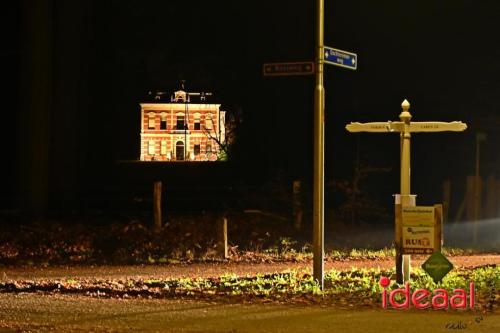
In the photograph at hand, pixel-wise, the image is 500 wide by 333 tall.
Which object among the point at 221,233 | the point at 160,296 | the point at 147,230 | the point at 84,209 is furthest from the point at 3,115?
the point at 160,296

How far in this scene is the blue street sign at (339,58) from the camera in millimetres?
12727

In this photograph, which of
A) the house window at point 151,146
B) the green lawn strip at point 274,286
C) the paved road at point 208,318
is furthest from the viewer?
the house window at point 151,146

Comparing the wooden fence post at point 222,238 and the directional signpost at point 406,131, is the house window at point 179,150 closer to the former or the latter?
the wooden fence post at point 222,238

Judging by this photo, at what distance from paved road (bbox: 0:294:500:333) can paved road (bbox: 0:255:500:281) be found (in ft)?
11.6

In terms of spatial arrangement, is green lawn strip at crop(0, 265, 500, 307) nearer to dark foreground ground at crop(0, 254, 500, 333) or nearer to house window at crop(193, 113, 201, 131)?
dark foreground ground at crop(0, 254, 500, 333)

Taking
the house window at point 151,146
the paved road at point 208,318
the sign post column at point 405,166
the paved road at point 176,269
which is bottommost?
the paved road at point 176,269

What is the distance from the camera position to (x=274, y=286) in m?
12.8

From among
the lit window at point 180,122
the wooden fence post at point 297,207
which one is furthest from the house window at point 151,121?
the wooden fence post at point 297,207

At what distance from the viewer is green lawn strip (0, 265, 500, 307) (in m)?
11.9

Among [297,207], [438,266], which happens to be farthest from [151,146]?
[438,266]

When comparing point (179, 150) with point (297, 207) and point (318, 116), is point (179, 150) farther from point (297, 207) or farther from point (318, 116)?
point (318, 116)

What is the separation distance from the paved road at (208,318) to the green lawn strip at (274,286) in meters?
0.67

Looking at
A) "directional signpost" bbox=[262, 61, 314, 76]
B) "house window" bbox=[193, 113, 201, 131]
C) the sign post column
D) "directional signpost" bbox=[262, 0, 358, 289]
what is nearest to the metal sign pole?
"directional signpost" bbox=[262, 0, 358, 289]

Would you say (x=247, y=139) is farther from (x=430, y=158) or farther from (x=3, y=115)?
(x=3, y=115)
